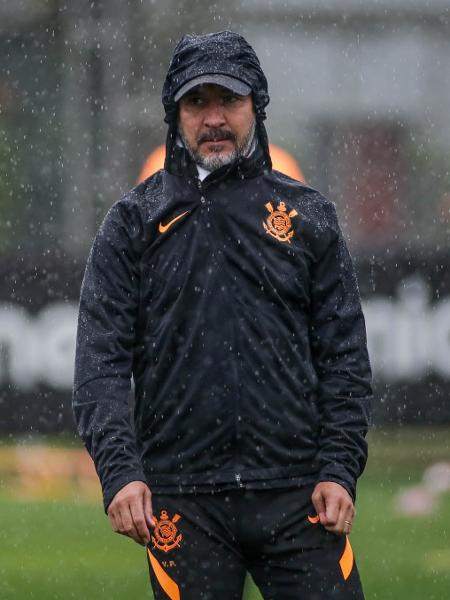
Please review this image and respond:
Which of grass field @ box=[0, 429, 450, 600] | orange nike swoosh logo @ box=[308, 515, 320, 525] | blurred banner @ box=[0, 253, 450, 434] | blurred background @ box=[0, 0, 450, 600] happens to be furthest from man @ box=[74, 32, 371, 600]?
blurred banner @ box=[0, 253, 450, 434]

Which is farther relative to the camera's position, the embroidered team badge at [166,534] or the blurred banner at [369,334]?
the blurred banner at [369,334]

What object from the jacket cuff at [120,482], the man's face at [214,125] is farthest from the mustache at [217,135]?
the jacket cuff at [120,482]

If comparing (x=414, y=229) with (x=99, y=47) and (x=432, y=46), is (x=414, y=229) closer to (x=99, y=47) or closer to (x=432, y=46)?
(x=432, y=46)

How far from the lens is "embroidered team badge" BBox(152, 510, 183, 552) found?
10.9 ft

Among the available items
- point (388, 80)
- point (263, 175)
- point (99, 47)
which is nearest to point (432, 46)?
point (388, 80)

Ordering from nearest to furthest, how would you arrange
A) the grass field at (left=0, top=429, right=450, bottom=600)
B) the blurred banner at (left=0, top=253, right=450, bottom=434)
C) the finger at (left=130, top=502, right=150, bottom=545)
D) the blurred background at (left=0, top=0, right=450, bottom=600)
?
1. the finger at (left=130, top=502, right=150, bottom=545)
2. the grass field at (left=0, top=429, right=450, bottom=600)
3. the blurred banner at (left=0, top=253, right=450, bottom=434)
4. the blurred background at (left=0, top=0, right=450, bottom=600)

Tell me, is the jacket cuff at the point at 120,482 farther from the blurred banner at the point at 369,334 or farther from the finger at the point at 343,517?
the blurred banner at the point at 369,334

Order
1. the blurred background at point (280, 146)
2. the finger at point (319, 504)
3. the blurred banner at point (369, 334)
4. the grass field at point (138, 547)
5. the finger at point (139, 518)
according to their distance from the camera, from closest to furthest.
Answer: the finger at point (139, 518)
the finger at point (319, 504)
the grass field at point (138, 547)
the blurred banner at point (369, 334)
the blurred background at point (280, 146)

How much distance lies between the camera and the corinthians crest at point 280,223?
3393 millimetres

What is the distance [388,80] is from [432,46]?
1.27ft

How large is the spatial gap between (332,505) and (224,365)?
1.19ft

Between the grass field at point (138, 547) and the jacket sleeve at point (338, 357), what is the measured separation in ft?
9.27

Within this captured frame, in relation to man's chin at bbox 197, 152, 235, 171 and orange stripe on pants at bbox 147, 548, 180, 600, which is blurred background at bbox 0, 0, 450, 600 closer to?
orange stripe on pants at bbox 147, 548, 180, 600

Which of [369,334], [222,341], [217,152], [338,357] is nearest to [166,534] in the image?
[222,341]
